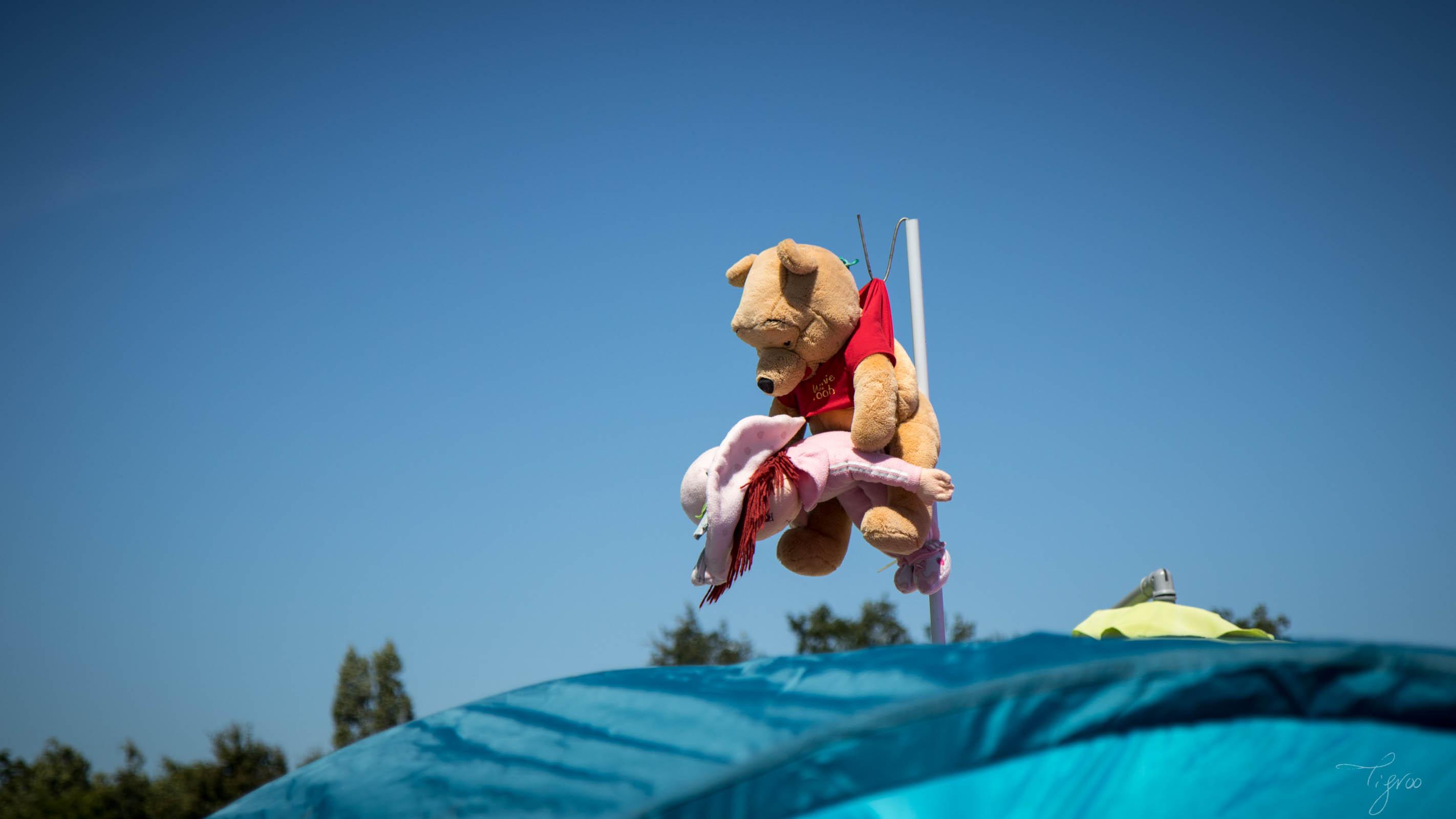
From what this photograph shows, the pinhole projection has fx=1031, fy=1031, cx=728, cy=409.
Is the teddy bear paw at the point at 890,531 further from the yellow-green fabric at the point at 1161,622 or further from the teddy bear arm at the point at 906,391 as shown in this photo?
the yellow-green fabric at the point at 1161,622

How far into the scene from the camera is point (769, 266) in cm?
337

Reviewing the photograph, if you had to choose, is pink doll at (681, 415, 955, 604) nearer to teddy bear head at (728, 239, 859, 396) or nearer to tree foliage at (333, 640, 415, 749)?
teddy bear head at (728, 239, 859, 396)

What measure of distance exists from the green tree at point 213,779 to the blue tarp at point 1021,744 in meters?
19.5

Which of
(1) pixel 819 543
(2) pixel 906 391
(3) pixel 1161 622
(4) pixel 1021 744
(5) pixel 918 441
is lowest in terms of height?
(4) pixel 1021 744

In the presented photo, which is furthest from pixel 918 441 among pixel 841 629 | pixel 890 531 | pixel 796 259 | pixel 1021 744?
pixel 841 629

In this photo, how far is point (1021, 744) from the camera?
1386mm

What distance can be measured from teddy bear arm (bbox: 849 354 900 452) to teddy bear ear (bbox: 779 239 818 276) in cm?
37

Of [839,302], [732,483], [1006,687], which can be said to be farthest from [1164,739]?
[839,302]

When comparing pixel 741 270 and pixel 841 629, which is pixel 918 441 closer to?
pixel 741 270

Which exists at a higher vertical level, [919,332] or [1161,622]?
[919,332]

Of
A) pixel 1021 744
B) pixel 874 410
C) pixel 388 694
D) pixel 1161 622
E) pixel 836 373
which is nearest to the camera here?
pixel 1021 744

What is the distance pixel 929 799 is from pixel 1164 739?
35 centimetres

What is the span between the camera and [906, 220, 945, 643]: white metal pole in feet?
11.3

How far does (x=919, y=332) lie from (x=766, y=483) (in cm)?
97
